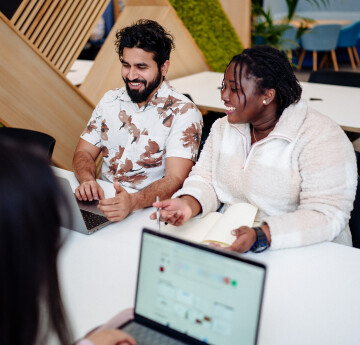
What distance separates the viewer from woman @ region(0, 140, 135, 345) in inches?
24.2

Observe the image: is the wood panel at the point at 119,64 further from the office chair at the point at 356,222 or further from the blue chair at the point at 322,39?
the blue chair at the point at 322,39

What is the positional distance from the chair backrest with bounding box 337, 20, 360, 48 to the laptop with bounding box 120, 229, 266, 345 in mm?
8181

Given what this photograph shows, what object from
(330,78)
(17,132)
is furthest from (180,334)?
(330,78)

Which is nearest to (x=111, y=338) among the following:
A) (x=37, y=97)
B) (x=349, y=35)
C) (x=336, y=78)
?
(x=37, y=97)

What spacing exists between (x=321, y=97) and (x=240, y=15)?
6.16ft

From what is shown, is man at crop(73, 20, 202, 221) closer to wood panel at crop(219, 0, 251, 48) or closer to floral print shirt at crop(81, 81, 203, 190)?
floral print shirt at crop(81, 81, 203, 190)

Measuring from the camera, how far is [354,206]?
1497 mm

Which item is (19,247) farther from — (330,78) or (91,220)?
(330,78)

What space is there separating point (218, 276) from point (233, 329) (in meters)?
0.11

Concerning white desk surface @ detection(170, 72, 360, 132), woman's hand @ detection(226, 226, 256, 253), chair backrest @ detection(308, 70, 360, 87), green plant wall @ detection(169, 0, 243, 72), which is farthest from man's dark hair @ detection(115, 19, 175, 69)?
green plant wall @ detection(169, 0, 243, 72)

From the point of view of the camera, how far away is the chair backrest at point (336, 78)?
11.9ft

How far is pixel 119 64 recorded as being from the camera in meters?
3.61

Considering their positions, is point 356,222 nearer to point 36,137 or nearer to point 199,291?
point 199,291

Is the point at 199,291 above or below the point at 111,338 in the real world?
above
